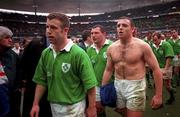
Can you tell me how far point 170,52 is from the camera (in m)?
9.20

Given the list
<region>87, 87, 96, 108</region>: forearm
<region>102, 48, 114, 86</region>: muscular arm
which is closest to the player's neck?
<region>102, 48, 114, 86</region>: muscular arm

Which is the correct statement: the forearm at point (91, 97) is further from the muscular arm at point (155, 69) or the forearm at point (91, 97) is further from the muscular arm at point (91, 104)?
the muscular arm at point (155, 69)

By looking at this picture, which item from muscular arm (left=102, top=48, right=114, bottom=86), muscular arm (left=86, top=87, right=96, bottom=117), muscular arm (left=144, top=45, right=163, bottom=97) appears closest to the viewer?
muscular arm (left=86, top=87, right=96, bottom=117)

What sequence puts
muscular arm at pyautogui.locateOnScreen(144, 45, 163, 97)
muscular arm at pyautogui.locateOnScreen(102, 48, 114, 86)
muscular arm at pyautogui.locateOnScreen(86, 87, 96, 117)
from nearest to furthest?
muscular arm at pyautogui.locateOnScreen(86, 87, 96, 117) < muscular arm at pyautogui.locateOnScreen(144, 45, 163, 97) < muscular arm at pyautogui.locateOnScreen(102, 48, 114, 86)

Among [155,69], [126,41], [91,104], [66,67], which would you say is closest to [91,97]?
[91,104]

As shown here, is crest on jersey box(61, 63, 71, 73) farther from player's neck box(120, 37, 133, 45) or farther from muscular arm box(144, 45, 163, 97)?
player's neck box(120, 37, 133, 45)

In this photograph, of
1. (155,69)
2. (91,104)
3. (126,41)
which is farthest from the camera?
(126,41)

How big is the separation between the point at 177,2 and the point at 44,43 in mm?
41291

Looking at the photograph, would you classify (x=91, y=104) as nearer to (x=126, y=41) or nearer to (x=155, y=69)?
(x=155, y=69)

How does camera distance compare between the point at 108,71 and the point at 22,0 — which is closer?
the point at 108,71

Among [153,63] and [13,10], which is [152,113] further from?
[13,10]

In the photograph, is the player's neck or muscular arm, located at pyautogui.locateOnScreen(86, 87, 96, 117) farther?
the player's neck

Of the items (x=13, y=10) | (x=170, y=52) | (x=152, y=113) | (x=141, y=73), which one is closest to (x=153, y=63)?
(x=141, y=73)

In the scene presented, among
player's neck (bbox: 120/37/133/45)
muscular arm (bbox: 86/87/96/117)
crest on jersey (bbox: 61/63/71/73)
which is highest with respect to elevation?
player's neck (bbox: 120/37/133/45)
